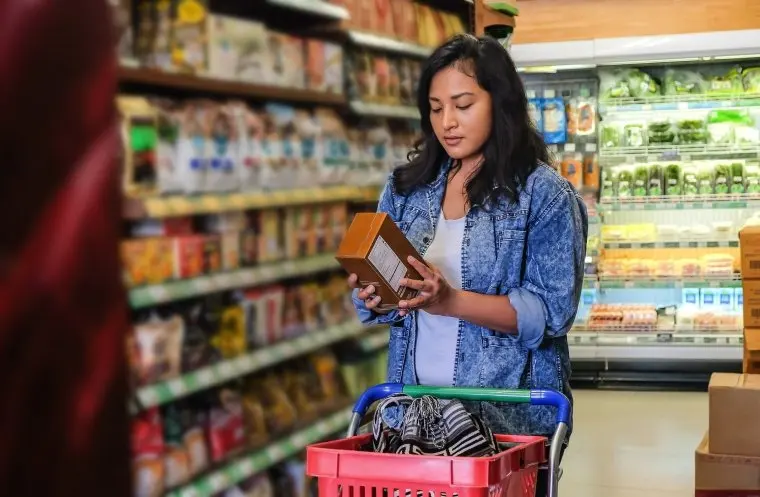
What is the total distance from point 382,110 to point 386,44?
0.29 m

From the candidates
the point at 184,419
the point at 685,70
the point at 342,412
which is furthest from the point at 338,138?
the point at 685,70

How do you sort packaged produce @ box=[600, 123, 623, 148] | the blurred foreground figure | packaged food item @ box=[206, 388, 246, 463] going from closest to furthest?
the blurred foreground figure → packaged food item @ box=[206, 388, 246, 463] → packaged produce @ box=[600, 123, 623, 148]

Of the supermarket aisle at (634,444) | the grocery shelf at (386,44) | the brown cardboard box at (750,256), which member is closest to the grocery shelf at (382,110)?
the grocery shelf at (386,44)

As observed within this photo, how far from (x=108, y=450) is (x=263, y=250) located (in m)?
3.02

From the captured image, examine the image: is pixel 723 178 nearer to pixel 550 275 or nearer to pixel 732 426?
pixel 732 426

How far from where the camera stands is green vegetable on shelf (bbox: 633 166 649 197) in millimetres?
6352

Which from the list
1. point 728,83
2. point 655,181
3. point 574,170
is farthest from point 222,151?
point 728,83

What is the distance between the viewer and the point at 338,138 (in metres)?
3.80

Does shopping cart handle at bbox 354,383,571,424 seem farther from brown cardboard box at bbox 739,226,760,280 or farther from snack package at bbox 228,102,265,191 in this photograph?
brown cardboard box at bbox 739,226,760,280

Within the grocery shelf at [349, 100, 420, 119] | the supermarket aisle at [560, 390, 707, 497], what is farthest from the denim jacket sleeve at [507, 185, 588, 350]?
the supermarket aisle at [560, 390, 707, 497]

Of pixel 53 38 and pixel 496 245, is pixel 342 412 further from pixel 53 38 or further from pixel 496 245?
pixel 53 38

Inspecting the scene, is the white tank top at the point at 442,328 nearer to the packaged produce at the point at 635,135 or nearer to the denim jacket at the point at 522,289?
the denim jacket at the point at 522,289

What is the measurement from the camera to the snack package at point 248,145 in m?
3.12

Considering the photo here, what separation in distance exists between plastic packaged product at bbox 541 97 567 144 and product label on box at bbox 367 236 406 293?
15.7 feet
